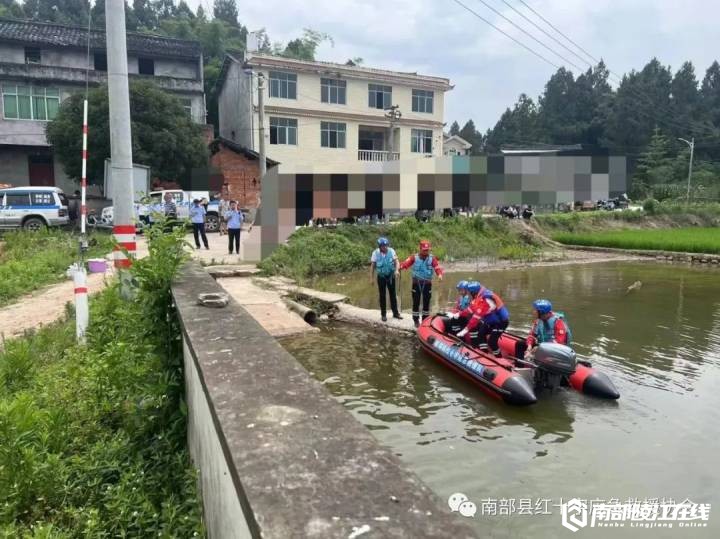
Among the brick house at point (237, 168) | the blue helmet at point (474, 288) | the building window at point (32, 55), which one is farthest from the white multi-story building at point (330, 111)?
the blue helmet at point (474, 288)

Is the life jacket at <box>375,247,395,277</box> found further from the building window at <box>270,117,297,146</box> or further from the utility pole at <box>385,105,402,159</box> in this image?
the building window at <box>270,117,297,146</box>

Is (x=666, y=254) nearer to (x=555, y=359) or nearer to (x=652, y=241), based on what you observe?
(x=652, y=241)

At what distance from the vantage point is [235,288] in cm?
1359

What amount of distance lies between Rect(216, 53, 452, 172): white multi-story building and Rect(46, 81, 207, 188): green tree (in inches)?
224

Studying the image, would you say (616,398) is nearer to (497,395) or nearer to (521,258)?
(497,395)

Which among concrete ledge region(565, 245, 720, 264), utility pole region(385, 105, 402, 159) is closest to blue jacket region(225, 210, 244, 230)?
utility pole region(385, 105, 402, 159)

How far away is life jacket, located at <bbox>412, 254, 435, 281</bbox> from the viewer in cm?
1127

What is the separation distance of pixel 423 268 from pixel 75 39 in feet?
89.4

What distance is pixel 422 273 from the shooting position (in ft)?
37.2

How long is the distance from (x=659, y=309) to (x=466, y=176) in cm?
1200

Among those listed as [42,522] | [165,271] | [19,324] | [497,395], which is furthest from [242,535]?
[19,324]

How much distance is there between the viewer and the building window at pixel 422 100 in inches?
1404

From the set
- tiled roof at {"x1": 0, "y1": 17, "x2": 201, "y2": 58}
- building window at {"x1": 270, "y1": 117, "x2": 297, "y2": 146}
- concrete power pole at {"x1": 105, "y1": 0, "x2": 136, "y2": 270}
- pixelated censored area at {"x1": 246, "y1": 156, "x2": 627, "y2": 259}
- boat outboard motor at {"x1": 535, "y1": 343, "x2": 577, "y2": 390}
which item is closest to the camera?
concrete power pole at {"x1": 105, "y1": 0, "x2": 136, "y2": 270}

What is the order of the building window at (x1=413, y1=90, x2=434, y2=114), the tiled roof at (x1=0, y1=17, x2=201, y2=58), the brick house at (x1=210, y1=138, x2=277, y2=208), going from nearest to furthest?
the tiled roof at (x1=0, y1=17, x2=201, y2=58), the brick house at (x1=210, y1=138, x2=277, y2=208), the building window at (x1=413, y1=90, x2=434, y2=114)
